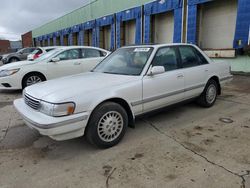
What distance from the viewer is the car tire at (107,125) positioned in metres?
2.90

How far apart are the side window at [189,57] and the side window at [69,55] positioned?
432 centimetres

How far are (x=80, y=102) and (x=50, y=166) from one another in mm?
925

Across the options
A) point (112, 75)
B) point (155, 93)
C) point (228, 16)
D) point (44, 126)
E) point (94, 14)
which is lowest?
point (44, 126)

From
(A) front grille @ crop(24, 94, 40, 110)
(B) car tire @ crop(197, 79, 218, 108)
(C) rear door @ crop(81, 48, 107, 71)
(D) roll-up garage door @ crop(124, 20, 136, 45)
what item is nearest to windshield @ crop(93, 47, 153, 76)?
(A) front grille @ crop(24, 94, 40, 110)

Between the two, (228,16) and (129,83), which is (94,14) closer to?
(228,16)

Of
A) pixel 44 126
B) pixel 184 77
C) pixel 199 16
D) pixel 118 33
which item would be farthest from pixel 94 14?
pixel 44 126

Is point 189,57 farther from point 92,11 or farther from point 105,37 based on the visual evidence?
point 92,11

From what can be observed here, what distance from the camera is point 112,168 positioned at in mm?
2641

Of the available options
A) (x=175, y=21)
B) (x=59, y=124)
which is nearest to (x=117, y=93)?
(x=59, y=124)

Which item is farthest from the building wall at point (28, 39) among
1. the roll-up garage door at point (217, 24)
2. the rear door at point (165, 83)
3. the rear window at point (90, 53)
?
the rear door at point (165, 83)

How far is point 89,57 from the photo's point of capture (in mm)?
7699

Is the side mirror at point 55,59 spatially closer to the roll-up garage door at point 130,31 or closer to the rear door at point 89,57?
the rear door at point 89,57

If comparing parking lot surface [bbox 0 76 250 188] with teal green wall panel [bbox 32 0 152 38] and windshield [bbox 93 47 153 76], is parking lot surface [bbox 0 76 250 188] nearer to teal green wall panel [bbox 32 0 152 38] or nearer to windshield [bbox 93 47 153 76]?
windshield [bbox 93 47 153 76]

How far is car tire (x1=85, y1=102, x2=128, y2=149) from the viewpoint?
9.51 ft
